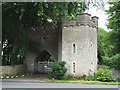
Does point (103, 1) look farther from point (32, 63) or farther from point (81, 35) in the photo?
point (32, 63)

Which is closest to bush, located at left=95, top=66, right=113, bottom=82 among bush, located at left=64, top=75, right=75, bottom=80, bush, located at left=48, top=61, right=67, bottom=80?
bush, located at left=64, top=75, right=75, bottom=80

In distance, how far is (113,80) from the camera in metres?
31.1

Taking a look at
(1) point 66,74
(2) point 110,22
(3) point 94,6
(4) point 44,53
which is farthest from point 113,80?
(4) point 44,53

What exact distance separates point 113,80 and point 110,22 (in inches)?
386

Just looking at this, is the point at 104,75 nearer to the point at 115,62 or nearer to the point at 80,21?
the point at 80,21

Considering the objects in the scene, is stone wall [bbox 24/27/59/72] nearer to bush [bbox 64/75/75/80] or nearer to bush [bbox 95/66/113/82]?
bush [bbox 64/75/75/80]

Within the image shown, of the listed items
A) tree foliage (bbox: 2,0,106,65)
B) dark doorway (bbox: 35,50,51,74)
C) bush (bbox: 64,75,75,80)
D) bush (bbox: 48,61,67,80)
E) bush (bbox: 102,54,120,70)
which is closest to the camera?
tree foliage (bbox: 2,0,106,65)

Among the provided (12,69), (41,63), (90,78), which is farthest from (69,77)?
(41,63)

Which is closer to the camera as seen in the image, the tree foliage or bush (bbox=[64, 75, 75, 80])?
the tree foliage

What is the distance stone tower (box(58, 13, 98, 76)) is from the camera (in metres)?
34.2

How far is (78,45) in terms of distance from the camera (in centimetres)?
3438

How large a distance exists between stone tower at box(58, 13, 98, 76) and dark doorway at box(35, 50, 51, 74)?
17.5 feet

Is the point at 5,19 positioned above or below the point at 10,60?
above

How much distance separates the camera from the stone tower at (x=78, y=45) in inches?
1345
